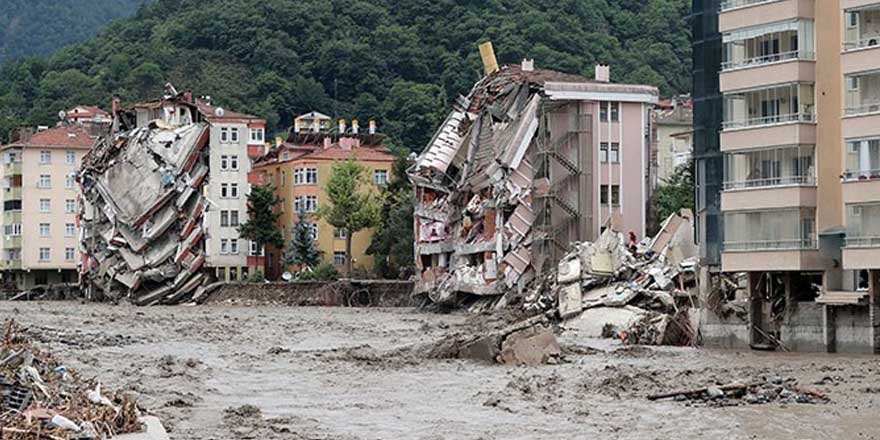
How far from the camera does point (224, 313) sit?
4279 inches

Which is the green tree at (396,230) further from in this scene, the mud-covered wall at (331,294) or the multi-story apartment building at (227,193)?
the multi-story apartment building at (227,193)

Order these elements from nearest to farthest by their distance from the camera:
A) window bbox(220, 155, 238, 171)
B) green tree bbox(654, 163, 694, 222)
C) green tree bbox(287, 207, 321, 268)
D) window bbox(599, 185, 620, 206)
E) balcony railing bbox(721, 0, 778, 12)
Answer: balcony railing bbox(721, 0, 778, 12)
window bbox(599, 185, 620, 206)
green tree bbox(654, 163, 694, 222)
green tree bbox(287, 207, 321, 268)
window bbox(220, 155, 238, 171)

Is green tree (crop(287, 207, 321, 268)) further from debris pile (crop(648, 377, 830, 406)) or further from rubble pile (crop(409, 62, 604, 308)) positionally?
debris pile (crop(648, 377, 830, 406))

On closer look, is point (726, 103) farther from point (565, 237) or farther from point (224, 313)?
point (224, 313)

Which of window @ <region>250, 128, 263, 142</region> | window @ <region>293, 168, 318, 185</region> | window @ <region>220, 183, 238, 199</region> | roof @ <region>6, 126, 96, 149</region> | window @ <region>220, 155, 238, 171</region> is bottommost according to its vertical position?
window @ <region>220, 183, 238, 199</region>

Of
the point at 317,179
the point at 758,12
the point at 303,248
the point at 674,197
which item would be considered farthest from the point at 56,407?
the point at 317,179

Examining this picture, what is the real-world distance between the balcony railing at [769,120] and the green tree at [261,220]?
3071 inches

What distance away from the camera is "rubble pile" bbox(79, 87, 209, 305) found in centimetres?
13512

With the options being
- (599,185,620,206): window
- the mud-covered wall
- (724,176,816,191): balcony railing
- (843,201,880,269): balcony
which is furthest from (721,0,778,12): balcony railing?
the mud-covered wall

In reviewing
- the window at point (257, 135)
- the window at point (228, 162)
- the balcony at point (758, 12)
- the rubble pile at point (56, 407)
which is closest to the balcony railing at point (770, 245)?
the balcony at point (758, 12)

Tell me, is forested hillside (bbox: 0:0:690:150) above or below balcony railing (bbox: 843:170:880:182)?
above

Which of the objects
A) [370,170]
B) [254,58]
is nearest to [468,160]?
[370,170]

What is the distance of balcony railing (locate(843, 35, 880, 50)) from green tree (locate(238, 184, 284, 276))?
83.3m

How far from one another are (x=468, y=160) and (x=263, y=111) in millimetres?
79456
